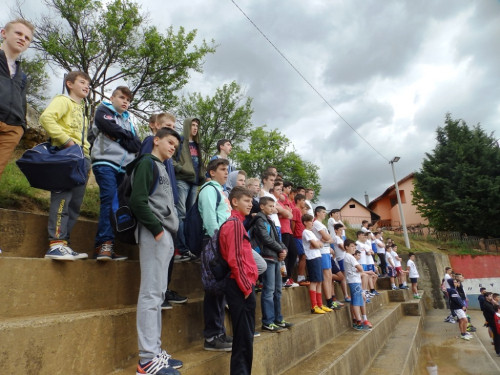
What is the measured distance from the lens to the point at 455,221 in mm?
26750

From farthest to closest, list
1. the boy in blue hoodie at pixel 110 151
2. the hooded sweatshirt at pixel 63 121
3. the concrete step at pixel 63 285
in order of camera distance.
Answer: the boy in blue hoodie at pixel 110 151
the hooded sweatshirt at pixel 63 121
the concrete step at pixel 63 285

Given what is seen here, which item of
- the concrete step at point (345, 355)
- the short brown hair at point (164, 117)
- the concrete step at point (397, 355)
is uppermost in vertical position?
the short brown hair at point (164, 117)

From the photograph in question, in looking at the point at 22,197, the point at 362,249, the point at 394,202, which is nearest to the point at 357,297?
the point at 362,249

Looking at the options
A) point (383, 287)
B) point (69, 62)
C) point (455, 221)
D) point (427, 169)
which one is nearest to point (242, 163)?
point (427, 169)

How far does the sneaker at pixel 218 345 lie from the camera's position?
2941 millimetres

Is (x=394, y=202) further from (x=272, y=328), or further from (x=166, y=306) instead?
(x=166, y=306)

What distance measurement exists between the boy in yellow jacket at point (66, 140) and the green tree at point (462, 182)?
2927cm

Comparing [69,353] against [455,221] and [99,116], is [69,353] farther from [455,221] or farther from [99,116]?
[455,221]

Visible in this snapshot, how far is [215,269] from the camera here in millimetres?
2916

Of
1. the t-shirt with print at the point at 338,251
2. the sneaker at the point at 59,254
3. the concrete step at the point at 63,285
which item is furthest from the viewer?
the t-shirt with print at the point at 338,251

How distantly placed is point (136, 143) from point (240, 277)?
1.99m

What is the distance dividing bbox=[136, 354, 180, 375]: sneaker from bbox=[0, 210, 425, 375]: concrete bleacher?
27cm

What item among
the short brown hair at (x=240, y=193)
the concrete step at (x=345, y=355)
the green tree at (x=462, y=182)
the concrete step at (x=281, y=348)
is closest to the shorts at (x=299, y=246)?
the concrete step at (x=281, y=348)

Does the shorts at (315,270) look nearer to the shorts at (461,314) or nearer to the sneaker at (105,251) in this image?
the sneaker at (105,251)
